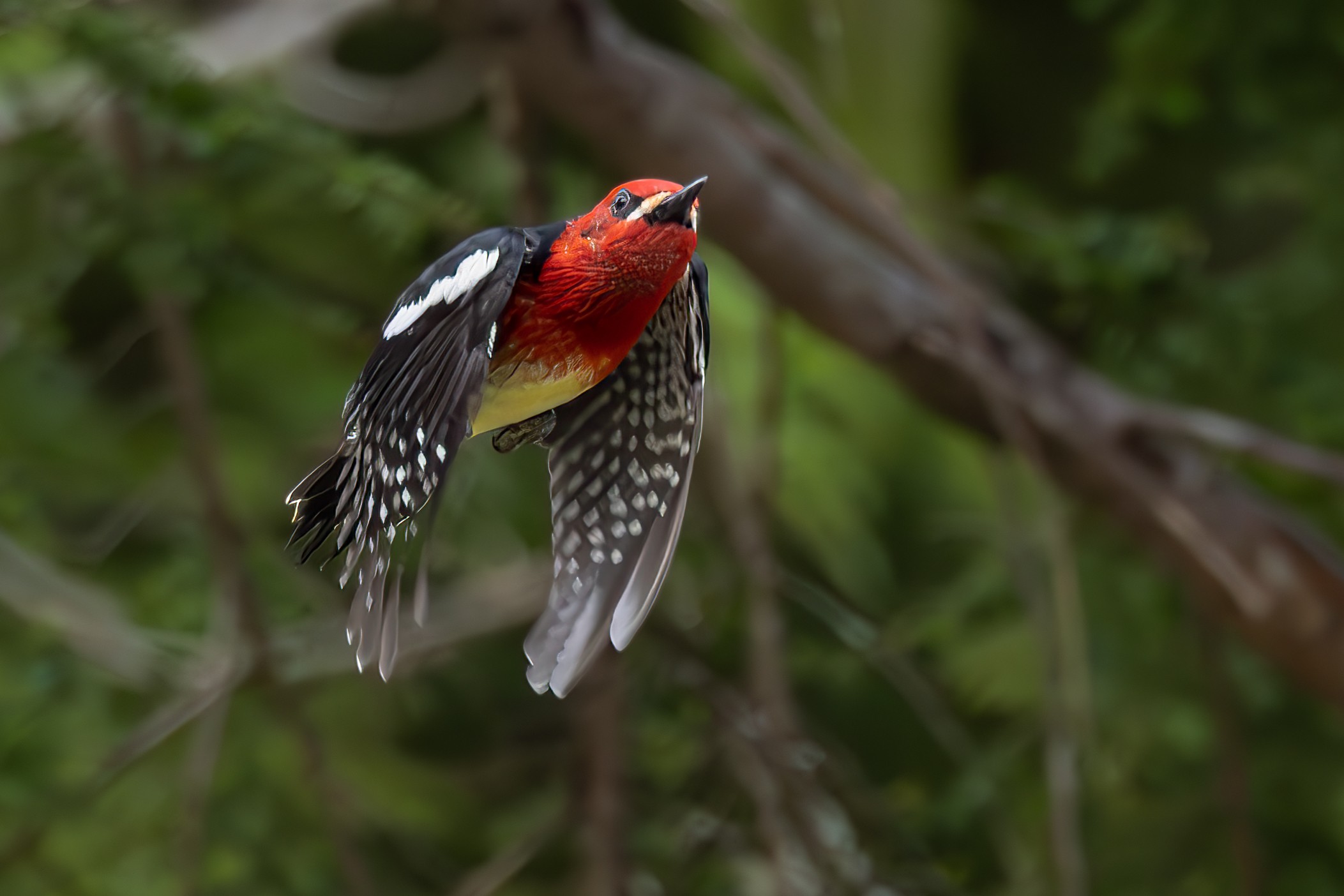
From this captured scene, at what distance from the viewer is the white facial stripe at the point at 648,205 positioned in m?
0.61

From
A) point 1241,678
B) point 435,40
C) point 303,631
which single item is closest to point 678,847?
point 303,631

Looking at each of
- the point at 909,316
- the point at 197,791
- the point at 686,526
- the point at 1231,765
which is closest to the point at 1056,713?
the point at 1231,765

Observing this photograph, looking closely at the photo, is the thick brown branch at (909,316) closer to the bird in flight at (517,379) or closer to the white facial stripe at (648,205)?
the bird in flight at (517,379)

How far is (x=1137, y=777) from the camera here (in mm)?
2391

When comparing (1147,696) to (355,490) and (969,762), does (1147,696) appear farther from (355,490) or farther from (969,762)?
(355,490)

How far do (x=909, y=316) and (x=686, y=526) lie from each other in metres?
0.59

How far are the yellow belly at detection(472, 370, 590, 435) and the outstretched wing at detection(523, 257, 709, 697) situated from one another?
0.12 metres

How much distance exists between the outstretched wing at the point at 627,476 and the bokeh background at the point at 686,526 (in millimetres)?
469

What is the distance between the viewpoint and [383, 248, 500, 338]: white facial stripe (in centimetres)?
67

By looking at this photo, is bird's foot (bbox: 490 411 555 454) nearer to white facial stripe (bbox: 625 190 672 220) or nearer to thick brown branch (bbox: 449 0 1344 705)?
white facial stripe (bbox: 625 190 672 220)

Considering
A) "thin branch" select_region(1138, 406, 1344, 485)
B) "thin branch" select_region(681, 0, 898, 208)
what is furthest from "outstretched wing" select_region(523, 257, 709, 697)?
"thin branch" select_region(1138, 406, 1344, 485)

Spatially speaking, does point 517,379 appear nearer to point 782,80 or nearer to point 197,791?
point 782,80

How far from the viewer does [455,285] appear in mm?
675

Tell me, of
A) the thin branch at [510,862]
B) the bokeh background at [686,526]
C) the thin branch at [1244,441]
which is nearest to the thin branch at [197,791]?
the bokeh background at [686,526]
